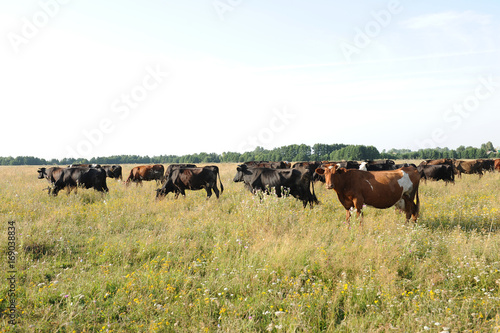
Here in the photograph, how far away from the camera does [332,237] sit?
21.6ft

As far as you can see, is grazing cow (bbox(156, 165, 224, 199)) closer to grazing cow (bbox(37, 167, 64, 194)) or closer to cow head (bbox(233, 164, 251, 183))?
cow head (bbox(233, 164, 251, 183))

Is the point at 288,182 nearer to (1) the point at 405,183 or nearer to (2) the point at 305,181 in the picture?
(2) the point at 305,181

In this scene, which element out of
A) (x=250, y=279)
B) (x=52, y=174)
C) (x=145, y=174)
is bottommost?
(x=250, y=279)

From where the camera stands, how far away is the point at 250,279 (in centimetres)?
465

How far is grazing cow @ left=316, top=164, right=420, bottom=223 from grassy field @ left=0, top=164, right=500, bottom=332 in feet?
2.42

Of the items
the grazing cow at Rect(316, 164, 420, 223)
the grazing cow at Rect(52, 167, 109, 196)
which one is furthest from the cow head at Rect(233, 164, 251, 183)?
the grazing cow at Rect(52, 167, 109, 196)

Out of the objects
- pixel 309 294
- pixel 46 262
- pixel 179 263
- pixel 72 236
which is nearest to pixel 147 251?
pixel 179 263

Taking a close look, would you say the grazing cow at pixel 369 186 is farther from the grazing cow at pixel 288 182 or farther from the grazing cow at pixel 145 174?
the grazing cow at pixel 145 174

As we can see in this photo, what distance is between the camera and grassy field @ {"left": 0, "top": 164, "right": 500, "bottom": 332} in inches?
146

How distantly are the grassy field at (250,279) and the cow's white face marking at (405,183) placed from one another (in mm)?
1279

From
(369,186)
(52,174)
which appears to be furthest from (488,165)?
(52,174)

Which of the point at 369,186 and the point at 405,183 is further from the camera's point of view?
the point at 405,183

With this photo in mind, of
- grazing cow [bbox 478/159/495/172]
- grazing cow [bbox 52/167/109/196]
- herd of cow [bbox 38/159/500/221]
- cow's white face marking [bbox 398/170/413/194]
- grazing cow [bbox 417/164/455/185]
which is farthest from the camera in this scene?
grazing cow [bbox 478/159/495/172]

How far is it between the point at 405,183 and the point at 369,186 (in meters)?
1.26
